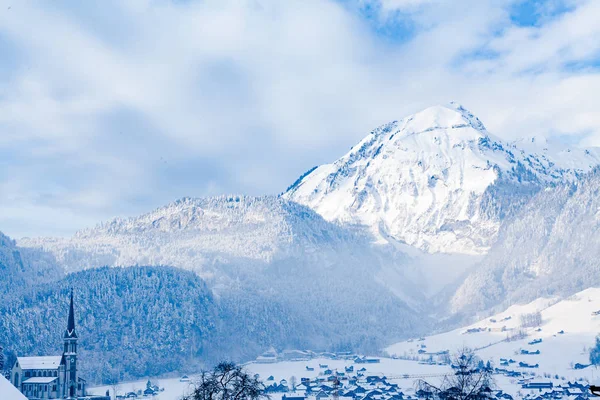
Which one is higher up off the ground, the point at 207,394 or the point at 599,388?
the point at 207,394

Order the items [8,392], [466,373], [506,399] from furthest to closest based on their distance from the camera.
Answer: [506,399] → [8,392] → [466,373]

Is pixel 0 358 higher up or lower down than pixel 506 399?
higher up

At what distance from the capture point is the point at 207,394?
7469 cm

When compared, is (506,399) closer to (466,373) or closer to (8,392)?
(8,392)

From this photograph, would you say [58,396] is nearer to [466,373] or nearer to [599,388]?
[466,373]

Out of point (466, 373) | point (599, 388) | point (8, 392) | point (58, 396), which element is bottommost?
point (599, 388)

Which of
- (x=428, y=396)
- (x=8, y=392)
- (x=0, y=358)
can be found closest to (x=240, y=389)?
(x=428, y=396)

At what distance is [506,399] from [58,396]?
85.5 metres

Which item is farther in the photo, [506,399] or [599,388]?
[506,399]

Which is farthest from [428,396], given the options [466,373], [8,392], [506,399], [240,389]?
[506,399]

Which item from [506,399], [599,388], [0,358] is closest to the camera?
[599,388]

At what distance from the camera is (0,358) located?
187250 millimetres

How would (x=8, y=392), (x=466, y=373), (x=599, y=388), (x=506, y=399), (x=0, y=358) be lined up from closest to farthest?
(x=599, y=388) < (x=466, y=373) < (x=8, y=392) < (x=0, y=358) < (x=506, y=399)

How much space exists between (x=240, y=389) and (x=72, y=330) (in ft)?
415
